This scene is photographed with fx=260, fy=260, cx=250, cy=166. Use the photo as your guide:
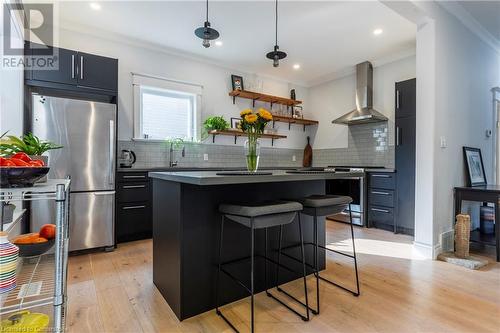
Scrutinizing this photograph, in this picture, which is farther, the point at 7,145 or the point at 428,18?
the point at 428,18

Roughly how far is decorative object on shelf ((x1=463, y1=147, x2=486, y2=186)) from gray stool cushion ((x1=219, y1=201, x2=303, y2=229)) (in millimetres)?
2815

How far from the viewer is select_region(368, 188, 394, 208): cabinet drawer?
390 centimetres

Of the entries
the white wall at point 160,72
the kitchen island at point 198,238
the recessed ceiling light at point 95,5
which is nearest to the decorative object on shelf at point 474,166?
the kitchen island at point 198,238

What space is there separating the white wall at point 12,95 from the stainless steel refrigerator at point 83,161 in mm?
123

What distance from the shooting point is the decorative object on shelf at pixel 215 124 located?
14.1 feet

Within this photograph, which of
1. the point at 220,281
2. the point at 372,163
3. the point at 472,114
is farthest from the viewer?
the point at 372,163

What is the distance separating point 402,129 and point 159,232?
363cm

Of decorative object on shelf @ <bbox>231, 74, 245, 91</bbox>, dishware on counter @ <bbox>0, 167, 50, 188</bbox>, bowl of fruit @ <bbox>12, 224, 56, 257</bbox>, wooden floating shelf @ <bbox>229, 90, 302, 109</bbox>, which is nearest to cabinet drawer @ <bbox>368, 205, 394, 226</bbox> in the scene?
wooden floating shelf @ <bbox>229, 90, 302, 109</bbox>

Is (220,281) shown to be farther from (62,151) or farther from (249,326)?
(62,151)

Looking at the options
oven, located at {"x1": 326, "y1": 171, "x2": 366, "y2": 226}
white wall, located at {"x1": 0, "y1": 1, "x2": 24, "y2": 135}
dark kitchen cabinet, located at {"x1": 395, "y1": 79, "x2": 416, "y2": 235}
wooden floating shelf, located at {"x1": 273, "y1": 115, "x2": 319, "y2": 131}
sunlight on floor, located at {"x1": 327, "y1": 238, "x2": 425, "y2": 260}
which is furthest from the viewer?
wooden floating shelf, located at {"x1": 273, "y1": 115, "x2": 319, "y2": 131}

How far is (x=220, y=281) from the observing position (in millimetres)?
1833

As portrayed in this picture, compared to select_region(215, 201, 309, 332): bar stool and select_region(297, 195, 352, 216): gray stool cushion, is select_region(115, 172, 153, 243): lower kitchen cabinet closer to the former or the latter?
select_region(215, 201, 309, 332): bar stool

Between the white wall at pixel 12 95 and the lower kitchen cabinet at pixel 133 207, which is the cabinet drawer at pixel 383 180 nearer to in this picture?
the lower kitchen cabinet at pixel 133 207

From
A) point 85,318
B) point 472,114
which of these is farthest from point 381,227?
point 85,318
